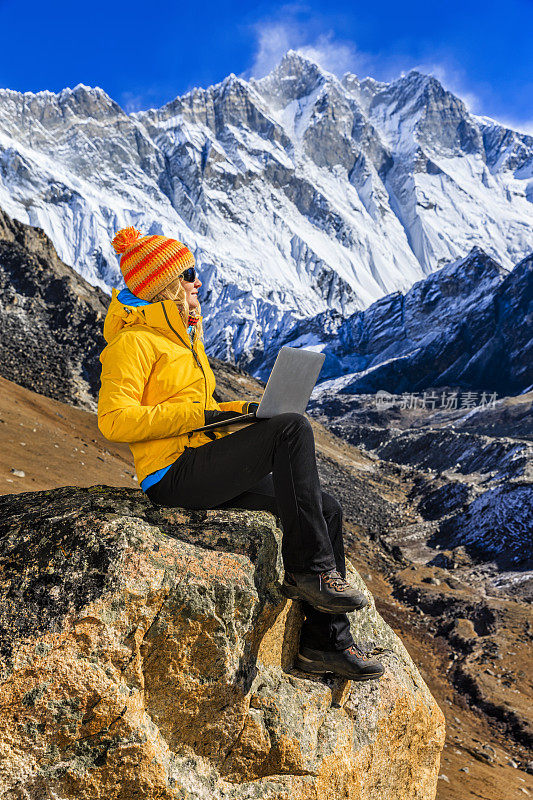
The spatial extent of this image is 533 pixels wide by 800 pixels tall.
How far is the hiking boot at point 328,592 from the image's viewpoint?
3365mm

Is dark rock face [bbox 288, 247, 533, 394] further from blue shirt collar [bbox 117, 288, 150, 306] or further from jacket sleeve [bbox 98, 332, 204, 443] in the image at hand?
jacket sleeve [bbox 98, 332, 204, 443]

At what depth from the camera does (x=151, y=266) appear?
3.83 metres

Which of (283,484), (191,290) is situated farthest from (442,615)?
(191,290)

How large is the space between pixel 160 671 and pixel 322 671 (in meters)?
1.27

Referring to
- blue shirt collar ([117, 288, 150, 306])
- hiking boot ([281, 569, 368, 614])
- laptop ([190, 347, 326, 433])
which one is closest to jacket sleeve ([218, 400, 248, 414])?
laptop ([190, 347, 326, 433])

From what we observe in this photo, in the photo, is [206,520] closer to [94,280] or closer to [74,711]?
[74,711]

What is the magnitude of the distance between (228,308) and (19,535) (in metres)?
150

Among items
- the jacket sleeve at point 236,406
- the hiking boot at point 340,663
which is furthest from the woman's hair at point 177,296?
the hiking boot at point 340,663

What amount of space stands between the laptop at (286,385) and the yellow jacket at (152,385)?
19 centimetres

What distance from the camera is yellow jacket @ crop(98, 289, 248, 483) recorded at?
3.35 meters

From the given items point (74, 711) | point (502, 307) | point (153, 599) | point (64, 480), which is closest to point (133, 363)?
point (153, 599)

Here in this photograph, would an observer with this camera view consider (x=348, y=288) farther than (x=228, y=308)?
Yes

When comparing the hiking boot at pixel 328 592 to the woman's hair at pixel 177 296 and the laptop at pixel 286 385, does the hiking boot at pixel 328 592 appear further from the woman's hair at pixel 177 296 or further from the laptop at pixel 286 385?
the woman's hair at pixel 177 296

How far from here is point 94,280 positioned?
437 feet
